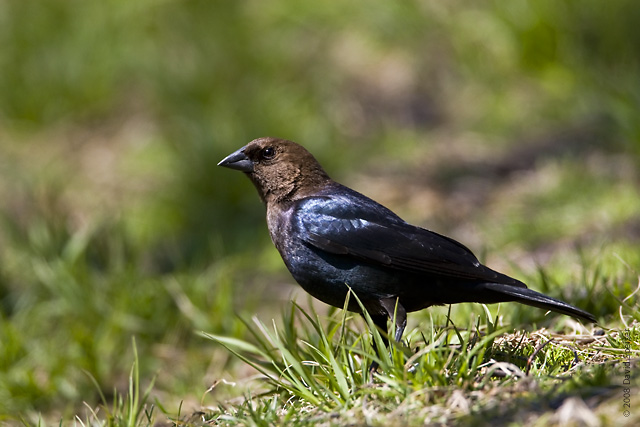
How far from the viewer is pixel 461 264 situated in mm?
3301

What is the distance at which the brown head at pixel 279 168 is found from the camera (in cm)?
381

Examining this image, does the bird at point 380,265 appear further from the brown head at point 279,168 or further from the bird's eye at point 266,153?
the bird's eye at point 266,153

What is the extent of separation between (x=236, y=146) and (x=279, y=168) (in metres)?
3.23

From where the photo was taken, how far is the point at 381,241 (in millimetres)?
3393

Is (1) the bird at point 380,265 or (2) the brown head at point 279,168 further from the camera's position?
(2) the brown head at point 279,168

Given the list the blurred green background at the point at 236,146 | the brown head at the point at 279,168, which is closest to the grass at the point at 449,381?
the blurred green background at the point at 236,146

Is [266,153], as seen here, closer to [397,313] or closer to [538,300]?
[397,313]

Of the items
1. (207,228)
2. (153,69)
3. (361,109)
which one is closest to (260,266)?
(207,228)

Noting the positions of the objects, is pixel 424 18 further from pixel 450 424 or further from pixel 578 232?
pixel 450 424

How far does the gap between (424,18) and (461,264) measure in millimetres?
5607

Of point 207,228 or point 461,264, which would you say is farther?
point 207,228

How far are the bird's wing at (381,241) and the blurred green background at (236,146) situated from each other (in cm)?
72

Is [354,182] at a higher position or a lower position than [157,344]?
higher

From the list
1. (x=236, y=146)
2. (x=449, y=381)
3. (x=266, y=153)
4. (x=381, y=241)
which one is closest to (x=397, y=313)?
(x=381, y=241)
